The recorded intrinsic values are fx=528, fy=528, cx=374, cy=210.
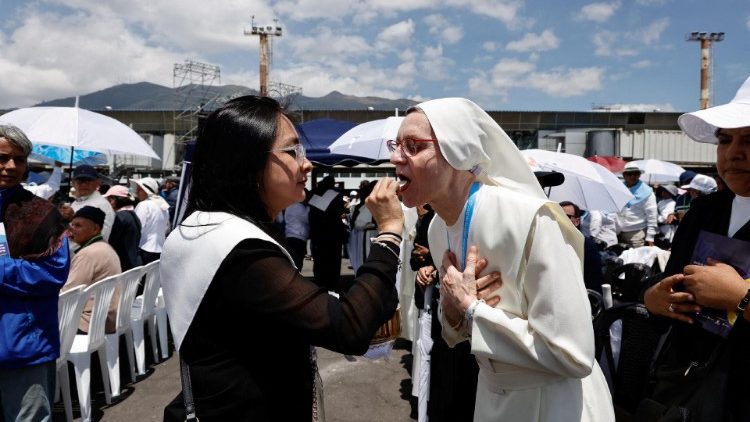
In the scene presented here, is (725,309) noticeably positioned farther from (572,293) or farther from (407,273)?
(407,273)

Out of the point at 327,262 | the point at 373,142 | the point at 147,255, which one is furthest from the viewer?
the point at 327,262

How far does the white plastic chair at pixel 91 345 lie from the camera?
439 cm

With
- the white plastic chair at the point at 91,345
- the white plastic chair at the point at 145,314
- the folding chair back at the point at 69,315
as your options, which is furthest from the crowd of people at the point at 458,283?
the white plastic chair at the point at 145,314

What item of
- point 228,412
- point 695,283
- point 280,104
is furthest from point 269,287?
point 695,283

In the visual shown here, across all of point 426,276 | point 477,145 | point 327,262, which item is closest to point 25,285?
point 477,145

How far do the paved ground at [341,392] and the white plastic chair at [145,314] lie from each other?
20 cm

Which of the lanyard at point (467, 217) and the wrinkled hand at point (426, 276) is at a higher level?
the lanyard at point (467, 217)

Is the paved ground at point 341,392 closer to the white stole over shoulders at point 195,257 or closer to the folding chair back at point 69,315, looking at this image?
the folding chair back at point 69,315

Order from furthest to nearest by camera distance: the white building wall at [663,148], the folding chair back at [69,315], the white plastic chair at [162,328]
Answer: the white building wall at [663,148], the white plastic chair at [162,328], the folding chair back at [69,315]

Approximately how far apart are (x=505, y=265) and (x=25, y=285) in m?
2.45

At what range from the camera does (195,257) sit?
1.53 m

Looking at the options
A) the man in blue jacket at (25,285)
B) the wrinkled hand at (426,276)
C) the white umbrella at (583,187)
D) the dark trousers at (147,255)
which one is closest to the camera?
the man in blue jacket at (25,285)

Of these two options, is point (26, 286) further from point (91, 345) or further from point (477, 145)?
point (477, 145)

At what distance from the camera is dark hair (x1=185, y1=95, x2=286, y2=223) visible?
166 centimetres
